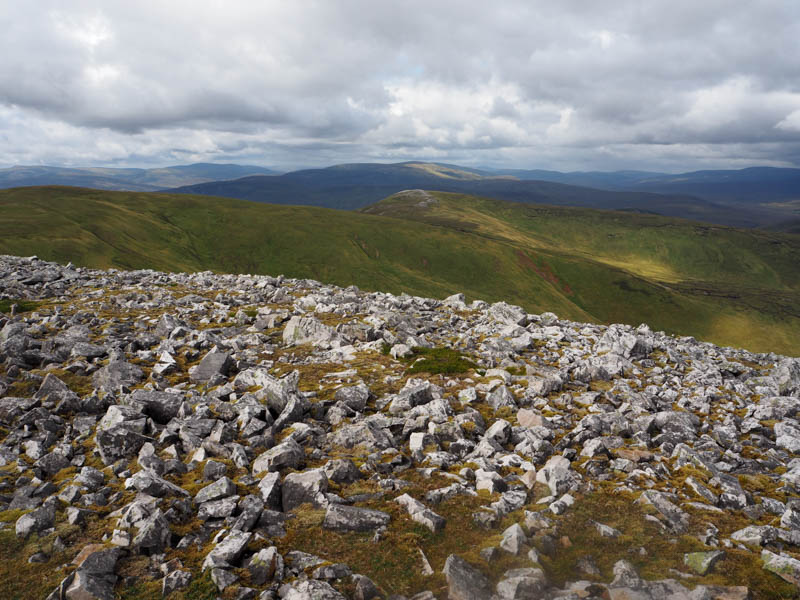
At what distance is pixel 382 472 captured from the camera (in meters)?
14.3

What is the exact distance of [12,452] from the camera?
1464 cm

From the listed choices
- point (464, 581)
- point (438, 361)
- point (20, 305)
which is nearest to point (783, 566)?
point (464, 581)

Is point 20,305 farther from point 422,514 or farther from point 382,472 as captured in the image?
point 422,514

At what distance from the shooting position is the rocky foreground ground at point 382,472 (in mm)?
9945

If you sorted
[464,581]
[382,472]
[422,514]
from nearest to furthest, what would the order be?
1. [464,581]
2. [422,514]
3. [382,472]

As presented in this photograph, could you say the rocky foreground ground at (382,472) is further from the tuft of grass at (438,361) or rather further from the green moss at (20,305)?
the green moss at (20,305)

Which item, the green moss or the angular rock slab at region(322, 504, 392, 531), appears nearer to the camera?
the angular rock slab at region(322, 504, 392, 531)

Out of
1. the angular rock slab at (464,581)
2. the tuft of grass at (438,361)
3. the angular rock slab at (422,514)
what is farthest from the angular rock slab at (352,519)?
the tuft of grass at (438,361)

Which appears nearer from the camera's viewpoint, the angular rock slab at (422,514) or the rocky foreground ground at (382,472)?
the rocky foreground ground at (382,472)

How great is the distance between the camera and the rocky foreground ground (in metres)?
9.95

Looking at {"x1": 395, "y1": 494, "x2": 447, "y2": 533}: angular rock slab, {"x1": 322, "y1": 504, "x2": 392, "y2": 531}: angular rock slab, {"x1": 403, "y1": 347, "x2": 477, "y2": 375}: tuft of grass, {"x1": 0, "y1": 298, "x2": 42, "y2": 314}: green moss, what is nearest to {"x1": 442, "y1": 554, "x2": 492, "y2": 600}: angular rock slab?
{"x1": 395, "y1": 494, "x2": 447, "y2": 533}: angular rock slab

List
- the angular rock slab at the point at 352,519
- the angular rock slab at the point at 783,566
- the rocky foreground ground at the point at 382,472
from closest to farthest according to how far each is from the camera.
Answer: the angular rock slab at the point at 783,566 → the rocky foreground ground at the point at 382,472 → the angular rock slab at the point at 352,519

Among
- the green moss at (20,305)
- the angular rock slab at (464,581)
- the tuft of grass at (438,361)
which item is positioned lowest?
the tuft of grass at (438,361)

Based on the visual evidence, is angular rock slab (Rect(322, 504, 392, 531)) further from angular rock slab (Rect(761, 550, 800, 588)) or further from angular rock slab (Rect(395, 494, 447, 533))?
angular rock slab (Rect(761, 550, 800, 588))
